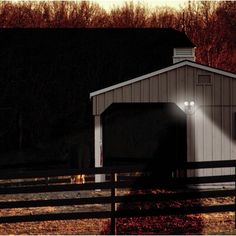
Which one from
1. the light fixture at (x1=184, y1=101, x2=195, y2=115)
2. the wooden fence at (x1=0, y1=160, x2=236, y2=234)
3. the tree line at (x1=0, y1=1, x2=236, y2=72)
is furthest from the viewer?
the tree line at (x1=0, y1=1, x2=236, y2=72)

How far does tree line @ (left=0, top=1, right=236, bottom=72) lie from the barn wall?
36.1 meters

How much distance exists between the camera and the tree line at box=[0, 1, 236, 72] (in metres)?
65.4

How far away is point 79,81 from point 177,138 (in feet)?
53.7

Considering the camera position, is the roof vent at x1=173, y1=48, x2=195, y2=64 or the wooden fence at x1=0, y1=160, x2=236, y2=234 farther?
the roof vent at x1=173, y1=48, x2=195, y2=64

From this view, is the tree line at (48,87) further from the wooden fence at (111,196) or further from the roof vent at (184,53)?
the wooden fence at (111,196)

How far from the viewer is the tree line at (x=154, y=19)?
65.4m

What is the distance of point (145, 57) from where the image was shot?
4481 centimetres

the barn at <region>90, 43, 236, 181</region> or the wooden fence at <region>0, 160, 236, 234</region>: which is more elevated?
the barn at <region>90, 43, 236, 181</region>

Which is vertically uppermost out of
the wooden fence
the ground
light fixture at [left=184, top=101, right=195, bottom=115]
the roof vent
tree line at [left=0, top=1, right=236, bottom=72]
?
tree line at [left=0, top=1, right=236, bottom=72]

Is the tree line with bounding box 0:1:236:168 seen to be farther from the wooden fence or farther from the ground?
the wooden fence

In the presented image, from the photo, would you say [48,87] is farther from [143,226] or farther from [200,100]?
[143,226]

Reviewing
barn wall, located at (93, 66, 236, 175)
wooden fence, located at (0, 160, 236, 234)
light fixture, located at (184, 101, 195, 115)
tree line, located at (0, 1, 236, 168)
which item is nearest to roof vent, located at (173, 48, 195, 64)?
tree line, located at (0, 1, 236, 168)

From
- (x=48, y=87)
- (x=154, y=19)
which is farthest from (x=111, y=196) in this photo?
(x=154, y=19)

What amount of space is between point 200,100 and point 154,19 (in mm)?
55313
